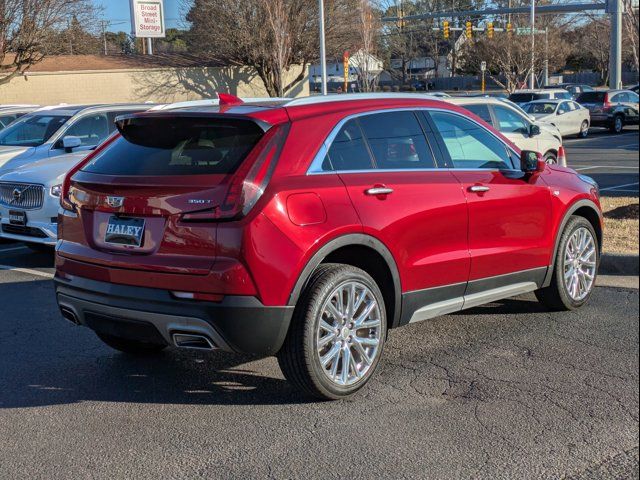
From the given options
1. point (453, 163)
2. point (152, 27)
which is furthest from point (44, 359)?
point (152, 27)

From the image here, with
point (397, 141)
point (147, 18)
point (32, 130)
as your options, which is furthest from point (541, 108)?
point (397, 141)

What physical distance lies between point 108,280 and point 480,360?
258 centimetres

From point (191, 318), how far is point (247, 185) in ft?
2.66

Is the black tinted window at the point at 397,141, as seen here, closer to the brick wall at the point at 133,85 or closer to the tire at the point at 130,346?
the tire at the point at 130,346

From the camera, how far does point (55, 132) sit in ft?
38.9

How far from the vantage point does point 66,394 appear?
17.2ft

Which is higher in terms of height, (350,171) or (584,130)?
(350,171)

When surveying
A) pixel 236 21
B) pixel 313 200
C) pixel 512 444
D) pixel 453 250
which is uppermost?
pixel 236 21

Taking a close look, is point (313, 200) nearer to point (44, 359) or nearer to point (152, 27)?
point (44, 359)

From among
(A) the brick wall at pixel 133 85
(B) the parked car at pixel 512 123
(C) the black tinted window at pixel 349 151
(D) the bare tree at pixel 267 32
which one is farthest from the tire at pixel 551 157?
(A) the brick wall at pixel 133 85

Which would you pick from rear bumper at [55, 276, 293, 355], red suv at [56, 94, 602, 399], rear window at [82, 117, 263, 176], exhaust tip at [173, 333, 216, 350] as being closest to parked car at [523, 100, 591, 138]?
red suv at [56, 94, 602, 399]

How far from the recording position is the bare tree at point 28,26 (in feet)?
103

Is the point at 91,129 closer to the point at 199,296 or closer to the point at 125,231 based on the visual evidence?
the point at 125,231

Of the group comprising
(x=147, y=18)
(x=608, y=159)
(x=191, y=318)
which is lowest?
(x=608, y=159)
